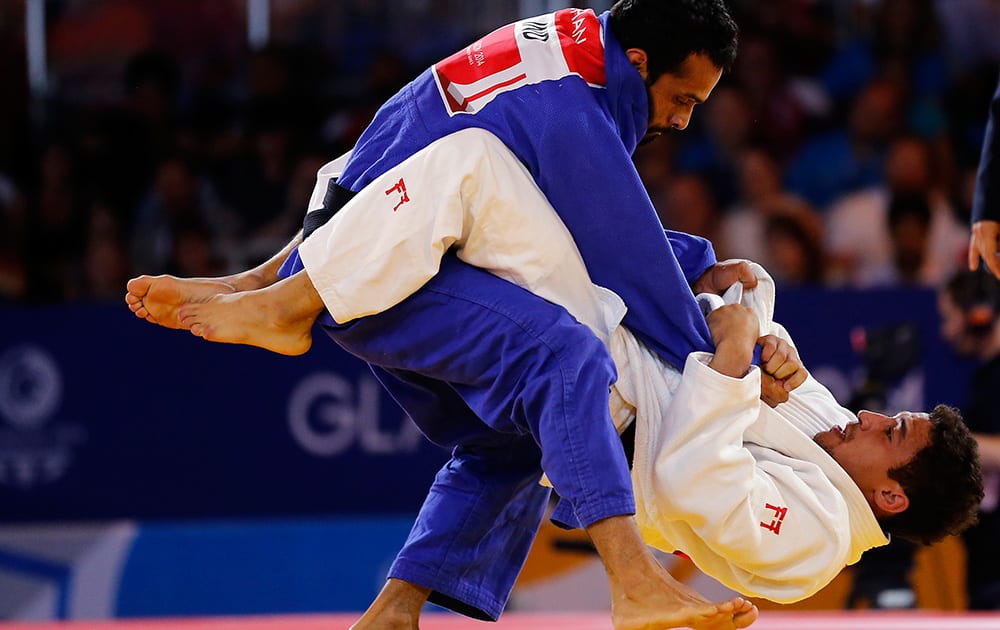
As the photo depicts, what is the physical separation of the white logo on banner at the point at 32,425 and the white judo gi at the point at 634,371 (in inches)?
116

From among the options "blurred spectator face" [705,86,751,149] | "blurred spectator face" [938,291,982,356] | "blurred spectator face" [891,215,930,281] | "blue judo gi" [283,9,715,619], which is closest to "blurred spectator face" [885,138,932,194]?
"blurred spectator face" [891,215,930,281]

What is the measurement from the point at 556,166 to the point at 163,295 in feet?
2.65

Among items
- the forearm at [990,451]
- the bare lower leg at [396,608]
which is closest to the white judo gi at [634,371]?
the bare lower leg at [396,608]

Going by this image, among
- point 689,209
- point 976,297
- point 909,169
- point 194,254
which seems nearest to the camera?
point 976,297

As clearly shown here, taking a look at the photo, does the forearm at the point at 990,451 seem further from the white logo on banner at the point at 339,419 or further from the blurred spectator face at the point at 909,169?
the white logo on banner at the point at 339,419

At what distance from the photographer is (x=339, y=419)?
5129mm

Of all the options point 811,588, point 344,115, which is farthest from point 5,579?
point 811,588

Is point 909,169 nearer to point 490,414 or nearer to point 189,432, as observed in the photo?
point 189,432

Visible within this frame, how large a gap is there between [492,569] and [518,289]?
2.32ft

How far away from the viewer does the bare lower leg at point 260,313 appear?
260cm

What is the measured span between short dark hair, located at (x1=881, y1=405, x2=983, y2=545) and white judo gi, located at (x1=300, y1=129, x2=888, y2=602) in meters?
0.22

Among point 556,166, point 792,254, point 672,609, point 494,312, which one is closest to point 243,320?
point 494,312

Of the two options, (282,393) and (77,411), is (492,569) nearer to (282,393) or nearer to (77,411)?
(282,393)

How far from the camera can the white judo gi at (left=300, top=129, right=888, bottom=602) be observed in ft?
8.08
